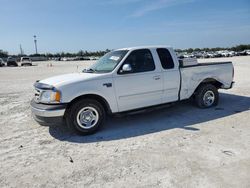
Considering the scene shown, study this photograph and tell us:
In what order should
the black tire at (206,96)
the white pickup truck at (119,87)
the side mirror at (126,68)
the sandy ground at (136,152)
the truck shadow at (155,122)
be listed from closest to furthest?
the sandy ground at (136,152) < the white pickup truck at (119,87) < the truck shadow at (155,122) < the side mirror at (126,68) < the black tire at (206,96)

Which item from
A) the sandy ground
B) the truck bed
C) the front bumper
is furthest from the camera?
the truck bed

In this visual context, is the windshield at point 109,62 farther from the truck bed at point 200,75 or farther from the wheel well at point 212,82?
the wheel well at point 212,82

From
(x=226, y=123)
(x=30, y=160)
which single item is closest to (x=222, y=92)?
(x=226, y=123)

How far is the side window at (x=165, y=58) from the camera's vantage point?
549 cm

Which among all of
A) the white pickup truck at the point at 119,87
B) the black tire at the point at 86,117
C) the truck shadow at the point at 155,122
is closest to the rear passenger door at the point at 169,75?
the white pickup truck at the point at 119,87

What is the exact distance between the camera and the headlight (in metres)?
4.39

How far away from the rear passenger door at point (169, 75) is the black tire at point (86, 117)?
5.89ft

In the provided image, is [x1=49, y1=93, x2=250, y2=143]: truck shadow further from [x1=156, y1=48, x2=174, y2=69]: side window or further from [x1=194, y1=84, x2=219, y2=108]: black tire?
[x1=156, y1=48, x2=174, y2=69]: side window

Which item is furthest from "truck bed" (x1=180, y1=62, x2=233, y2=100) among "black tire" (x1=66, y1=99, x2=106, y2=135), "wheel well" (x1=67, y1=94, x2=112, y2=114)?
"black tire" (x1=66, y1=99, x2=106, y2=135)

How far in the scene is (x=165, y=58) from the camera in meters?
5.55

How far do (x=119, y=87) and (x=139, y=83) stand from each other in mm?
534

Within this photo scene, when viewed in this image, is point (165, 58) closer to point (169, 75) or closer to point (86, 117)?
point (169, 75)

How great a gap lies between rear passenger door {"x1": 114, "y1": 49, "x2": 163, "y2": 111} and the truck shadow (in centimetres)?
49

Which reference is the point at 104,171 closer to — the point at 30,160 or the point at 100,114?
the point at 30,160
